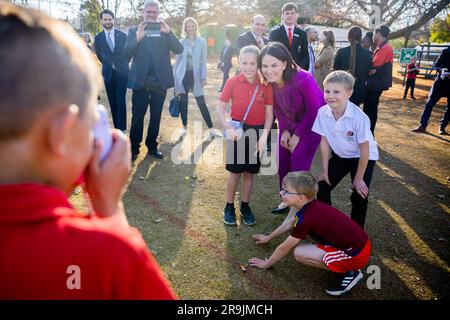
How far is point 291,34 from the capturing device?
5.57 metres

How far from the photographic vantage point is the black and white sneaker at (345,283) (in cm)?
268

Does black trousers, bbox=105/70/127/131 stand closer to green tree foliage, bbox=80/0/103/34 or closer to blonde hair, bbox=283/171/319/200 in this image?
blonde hair, bbox=283/171/319/200

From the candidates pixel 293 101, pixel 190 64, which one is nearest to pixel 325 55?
pixel 190 64

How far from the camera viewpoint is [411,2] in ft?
66.5

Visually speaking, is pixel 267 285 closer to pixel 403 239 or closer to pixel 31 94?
pixel 403 239

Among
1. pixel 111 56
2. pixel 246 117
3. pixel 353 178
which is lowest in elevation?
pixel 353 178

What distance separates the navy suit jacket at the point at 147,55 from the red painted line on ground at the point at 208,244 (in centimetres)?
181

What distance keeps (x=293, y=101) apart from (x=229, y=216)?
1470 millimetres

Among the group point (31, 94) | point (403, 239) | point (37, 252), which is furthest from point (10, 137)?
point (403, 239)

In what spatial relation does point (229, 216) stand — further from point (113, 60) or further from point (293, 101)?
point (113, 60)

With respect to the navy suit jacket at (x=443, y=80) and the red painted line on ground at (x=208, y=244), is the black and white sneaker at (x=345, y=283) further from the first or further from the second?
the navy suit jacket at (x=443, y=80)

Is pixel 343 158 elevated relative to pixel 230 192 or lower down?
elevated

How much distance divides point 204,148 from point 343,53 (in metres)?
3.26

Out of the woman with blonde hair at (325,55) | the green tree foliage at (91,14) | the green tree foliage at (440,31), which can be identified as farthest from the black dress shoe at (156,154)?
the green tree foliage at (440,31)
